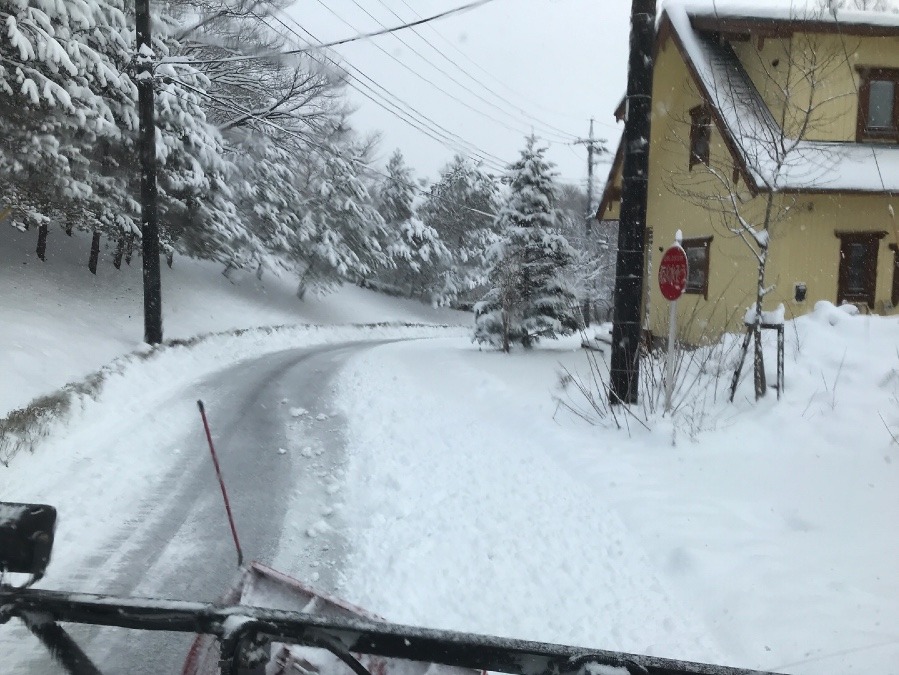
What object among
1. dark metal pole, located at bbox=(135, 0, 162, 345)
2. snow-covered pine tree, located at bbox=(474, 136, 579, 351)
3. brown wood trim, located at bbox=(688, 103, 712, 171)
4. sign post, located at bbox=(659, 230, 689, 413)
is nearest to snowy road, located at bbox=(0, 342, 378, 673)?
sign post, located at bbox=(659, 230, 689, 413)

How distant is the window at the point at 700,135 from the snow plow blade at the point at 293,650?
14.2m

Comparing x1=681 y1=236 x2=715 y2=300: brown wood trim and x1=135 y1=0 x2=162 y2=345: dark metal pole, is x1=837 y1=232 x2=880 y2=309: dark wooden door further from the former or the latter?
x1=135 y1=0 x2=162 y2=345: dark metal pole

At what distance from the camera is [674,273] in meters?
8.48

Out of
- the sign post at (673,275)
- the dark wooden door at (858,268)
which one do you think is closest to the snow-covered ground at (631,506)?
the sign post at (673,275)

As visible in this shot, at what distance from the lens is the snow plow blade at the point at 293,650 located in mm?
3209

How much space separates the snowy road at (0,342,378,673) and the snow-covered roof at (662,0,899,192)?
9.62 m

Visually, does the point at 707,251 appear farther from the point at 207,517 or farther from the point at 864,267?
the point at 207,517

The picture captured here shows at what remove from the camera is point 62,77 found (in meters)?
14.7

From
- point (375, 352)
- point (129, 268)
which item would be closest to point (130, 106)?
point (129, 268)

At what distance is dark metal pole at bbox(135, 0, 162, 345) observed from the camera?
1537 centimetres

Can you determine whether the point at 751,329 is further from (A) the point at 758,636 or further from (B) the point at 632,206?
(A) the point at 758,636

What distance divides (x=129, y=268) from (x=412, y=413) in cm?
1667

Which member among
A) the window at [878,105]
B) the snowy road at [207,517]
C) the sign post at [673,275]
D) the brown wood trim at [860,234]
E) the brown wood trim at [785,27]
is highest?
the brown wood trim at [785,27]

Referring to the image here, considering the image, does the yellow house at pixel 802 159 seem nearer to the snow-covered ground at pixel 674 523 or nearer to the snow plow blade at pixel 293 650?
the snow-covered ground at pixel 674 523
